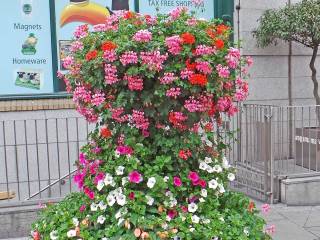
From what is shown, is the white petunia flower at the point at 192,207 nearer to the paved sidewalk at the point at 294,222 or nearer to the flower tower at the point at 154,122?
the flower tower at the point at 154,122

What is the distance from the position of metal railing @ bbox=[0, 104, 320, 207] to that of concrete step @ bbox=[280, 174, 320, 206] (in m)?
0.09

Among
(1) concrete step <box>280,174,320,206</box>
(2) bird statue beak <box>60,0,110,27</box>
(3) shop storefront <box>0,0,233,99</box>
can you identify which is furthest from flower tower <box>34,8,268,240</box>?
(2) bird statue beak <box>60,0,110,27</box>

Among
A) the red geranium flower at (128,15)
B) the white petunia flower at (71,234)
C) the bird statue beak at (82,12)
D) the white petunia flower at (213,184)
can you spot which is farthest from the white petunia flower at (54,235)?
the bird statue beak at (82,12)

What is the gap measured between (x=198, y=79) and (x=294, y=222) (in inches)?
132

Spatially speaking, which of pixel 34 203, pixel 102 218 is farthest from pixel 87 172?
pixel 34 203

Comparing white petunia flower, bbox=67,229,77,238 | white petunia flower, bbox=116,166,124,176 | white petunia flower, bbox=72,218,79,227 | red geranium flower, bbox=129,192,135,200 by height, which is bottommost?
white petunia flower, bbox=67,229,77,238

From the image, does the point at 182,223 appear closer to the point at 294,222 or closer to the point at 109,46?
the point at 109,46

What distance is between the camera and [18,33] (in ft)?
23.7

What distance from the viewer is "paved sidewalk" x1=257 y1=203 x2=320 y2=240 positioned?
514 centimetres

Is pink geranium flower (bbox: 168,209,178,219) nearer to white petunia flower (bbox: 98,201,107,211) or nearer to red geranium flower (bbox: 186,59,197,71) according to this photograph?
white petunia flower (bbox: 98,201,107,211)

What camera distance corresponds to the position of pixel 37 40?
287 inches

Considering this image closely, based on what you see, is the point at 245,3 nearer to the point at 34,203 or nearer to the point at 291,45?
the point at 291,45

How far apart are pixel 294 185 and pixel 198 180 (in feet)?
10.9

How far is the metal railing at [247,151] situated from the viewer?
5.99m
